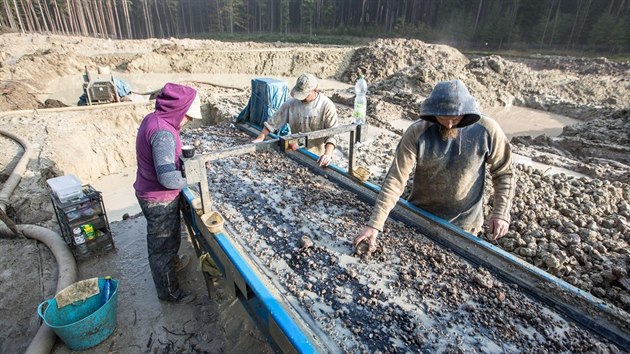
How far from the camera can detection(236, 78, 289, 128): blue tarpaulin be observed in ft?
17.3

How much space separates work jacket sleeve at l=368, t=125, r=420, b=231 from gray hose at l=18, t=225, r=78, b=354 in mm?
2933

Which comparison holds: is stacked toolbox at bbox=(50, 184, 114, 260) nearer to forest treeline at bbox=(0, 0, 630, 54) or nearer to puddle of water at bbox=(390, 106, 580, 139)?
puddle of water at bbox=(390, 106, 580, 139)

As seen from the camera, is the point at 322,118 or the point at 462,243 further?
the point at 322,118

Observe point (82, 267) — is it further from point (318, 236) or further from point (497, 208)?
point (497, 208)

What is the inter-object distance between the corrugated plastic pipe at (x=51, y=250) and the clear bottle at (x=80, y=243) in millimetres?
109

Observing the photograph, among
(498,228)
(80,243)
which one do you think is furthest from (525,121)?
(80,243)

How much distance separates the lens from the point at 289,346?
4.74 feet

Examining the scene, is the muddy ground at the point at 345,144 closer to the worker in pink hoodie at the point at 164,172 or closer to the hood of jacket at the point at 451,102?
the worker in pink hoodie at the point at 164,172

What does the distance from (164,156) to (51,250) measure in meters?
2.80

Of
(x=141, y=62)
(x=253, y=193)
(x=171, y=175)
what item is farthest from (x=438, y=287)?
(x=141, y=62)

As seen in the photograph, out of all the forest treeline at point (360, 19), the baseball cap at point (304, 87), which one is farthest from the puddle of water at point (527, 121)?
the forest treeline at point (360, 19)

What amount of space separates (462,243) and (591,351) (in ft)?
2.67

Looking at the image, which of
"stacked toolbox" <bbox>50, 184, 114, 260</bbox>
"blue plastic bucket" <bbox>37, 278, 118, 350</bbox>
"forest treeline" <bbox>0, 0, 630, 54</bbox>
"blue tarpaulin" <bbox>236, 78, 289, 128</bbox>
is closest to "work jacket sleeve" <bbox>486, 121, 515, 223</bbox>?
"blue plastic bucket" <bbox>37, 278, 118, 350</bbox>

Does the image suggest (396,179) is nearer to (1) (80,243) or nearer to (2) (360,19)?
(1) (80,243)
